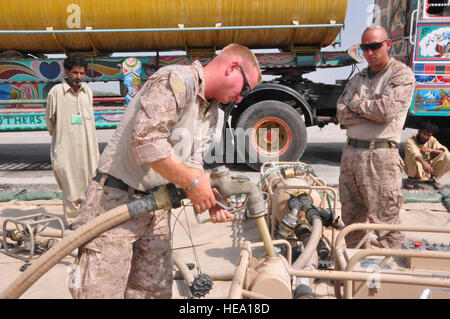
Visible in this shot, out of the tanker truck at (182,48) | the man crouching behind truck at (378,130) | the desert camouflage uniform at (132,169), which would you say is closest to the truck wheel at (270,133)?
the tanker truck at (182,48)

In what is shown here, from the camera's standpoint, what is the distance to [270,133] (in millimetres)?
6543

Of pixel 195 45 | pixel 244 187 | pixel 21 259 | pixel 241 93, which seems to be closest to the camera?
pixel 244 187

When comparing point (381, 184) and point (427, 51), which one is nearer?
point (381, 184)

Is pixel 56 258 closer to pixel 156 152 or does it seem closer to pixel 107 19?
pixel 156 152

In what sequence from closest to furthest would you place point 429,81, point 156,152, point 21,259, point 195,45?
point 156,152 → point 21,259 → point 429,81 → point 195,45

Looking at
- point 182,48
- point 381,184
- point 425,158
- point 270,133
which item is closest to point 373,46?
point 381,184

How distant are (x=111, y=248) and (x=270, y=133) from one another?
201 inches

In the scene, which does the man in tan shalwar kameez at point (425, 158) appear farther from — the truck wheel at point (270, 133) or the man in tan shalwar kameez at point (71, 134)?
the man in tan shalwar kameez at point (71, 134)

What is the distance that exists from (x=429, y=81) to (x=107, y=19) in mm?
5187

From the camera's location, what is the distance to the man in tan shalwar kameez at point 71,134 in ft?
12.6

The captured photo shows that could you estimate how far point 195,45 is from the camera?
256 inches

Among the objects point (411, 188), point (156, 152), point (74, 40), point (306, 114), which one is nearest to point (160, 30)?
point (74, 40)

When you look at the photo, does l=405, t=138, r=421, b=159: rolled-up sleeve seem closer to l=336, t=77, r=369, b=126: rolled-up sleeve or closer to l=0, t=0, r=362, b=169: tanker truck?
l=0, t=0, r=362, b=169: tanker truck

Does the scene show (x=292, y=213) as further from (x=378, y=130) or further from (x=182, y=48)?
(x=182, y=48)
